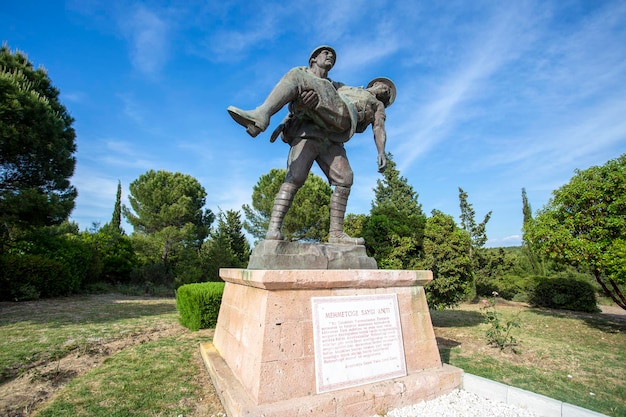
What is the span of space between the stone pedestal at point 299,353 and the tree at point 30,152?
997 centimetres

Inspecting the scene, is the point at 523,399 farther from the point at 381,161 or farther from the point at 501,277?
the point at 501,277

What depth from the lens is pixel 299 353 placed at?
2311 millimetres

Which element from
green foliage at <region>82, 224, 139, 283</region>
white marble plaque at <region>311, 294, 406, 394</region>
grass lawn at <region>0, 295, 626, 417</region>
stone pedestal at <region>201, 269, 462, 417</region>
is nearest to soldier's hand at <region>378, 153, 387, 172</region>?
stone pedestal at <region>201, 269, 462, 417</region>

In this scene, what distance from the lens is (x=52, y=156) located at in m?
10.8

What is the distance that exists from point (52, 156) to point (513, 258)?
22600mm

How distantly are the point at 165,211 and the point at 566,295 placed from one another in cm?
1993

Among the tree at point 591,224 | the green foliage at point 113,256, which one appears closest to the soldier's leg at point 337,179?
the tree at point 591,224

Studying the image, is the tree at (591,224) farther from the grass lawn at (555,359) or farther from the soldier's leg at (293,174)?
the soldier's leg at (293,174)

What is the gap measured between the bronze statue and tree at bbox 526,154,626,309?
5945mm

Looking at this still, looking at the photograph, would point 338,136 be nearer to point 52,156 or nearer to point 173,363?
point 173,363

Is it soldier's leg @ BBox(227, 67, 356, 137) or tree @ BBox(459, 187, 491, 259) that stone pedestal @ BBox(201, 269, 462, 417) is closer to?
soldier's leg @ BBox(227, 67, 356, 137)

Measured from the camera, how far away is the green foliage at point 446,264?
6926mm

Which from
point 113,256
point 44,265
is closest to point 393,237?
point 44,265

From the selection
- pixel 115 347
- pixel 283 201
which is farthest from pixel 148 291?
pixel 283 201
